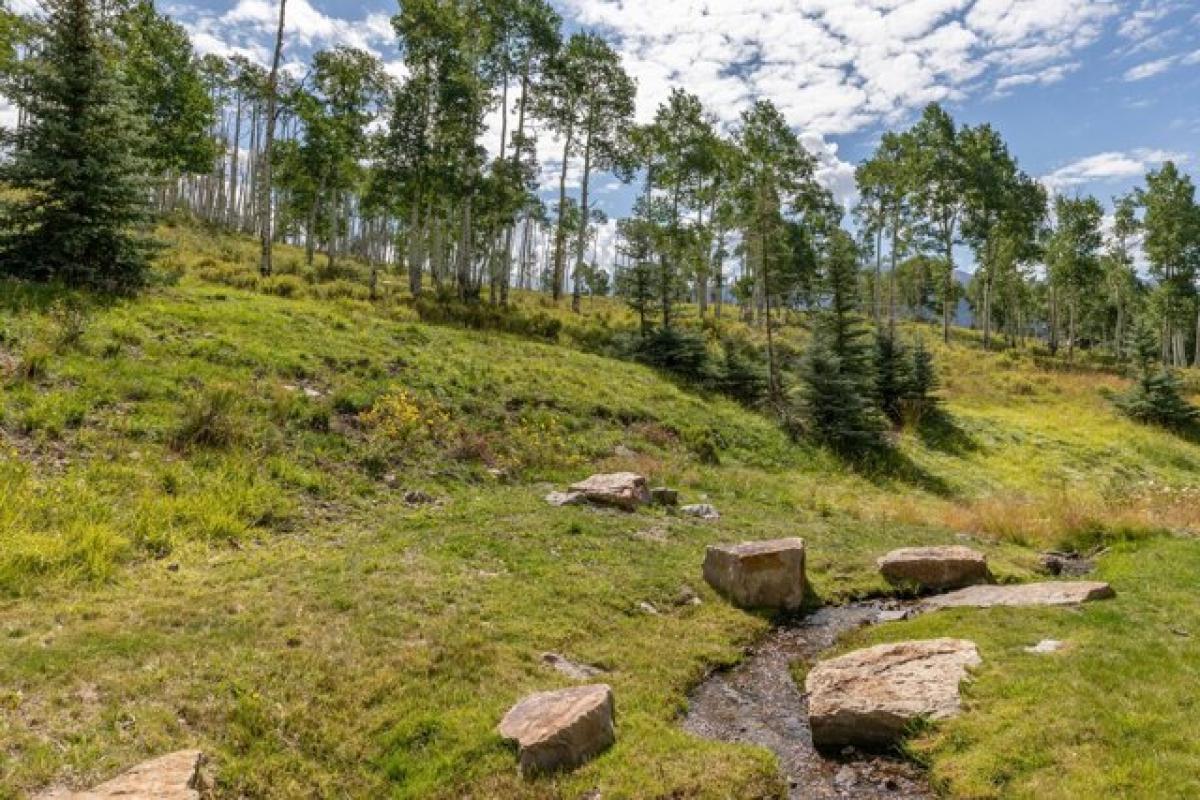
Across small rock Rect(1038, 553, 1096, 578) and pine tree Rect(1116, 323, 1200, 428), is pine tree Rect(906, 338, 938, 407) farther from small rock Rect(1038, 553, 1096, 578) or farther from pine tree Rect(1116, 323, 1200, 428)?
small rock Rect(1038, 553, 1096, 578)

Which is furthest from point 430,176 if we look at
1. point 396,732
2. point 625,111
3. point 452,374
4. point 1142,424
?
point 1142,424

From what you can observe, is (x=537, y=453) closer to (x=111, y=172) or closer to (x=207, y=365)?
(x=207, y=365)

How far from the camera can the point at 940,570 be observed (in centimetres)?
1195

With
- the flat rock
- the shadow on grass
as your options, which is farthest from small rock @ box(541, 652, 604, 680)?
the shadow on grass

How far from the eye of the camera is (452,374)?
810 inches

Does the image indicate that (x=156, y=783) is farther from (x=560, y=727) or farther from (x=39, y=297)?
(x=39, y=297)

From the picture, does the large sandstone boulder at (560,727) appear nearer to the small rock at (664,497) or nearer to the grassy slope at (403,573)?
the grassy slope at (403,573)

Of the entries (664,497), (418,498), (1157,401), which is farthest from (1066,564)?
(1157,401)

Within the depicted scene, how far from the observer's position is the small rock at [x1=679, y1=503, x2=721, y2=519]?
1540cm

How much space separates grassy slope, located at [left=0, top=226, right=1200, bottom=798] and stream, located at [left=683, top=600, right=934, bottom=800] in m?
0.34

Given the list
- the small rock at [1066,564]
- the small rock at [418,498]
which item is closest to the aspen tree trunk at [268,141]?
the small rock at [418,498]

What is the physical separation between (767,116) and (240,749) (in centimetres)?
4698

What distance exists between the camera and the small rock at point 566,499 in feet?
47.1

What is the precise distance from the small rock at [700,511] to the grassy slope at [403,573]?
0.50 metres
